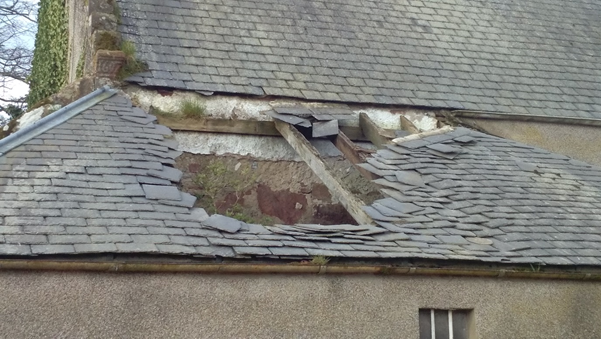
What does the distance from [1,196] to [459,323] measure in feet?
15.3

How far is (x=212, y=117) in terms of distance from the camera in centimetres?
1072

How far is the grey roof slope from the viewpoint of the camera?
11328mm

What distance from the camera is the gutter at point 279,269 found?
6.19 m

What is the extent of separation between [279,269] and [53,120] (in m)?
3.36

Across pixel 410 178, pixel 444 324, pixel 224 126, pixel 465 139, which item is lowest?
pixel 444 324

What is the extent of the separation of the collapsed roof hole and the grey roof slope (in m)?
1.06

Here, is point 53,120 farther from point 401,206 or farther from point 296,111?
point 401,206

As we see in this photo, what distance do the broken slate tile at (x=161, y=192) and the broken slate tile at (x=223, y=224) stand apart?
18.5 inches

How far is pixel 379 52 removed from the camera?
12852 mm

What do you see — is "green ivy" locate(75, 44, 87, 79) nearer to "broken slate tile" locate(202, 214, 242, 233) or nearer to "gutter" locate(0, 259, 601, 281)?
"broken slate tile" locate(202, 214, 242, 233)

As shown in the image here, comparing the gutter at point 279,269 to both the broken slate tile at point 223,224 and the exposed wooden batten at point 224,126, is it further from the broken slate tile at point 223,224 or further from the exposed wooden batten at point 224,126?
the exposed wooden batten at point 224,126

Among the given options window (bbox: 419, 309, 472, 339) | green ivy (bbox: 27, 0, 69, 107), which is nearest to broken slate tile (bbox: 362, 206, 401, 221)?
window (bbox: 419, 309, 472, 339)

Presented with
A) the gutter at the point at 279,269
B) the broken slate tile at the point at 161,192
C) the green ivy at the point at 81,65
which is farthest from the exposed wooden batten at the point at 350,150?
the green ivy at the point at 81,65

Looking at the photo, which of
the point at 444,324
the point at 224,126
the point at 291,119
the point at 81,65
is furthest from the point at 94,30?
the point at 444,324
